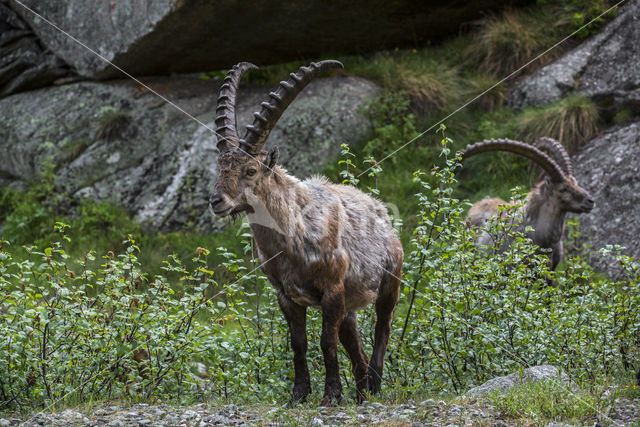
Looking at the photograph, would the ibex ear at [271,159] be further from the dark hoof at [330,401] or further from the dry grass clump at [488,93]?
the dry grass clump at [488,93]

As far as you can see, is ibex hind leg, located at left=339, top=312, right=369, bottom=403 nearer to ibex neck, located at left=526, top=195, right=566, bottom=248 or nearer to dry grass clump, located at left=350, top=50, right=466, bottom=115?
ibex neck, located at left=526, top=195, right=566, bottom=248

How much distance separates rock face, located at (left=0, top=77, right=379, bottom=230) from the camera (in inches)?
488

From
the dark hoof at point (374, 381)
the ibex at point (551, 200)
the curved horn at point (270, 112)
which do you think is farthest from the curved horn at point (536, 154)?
the curved horn at point (270, 112)

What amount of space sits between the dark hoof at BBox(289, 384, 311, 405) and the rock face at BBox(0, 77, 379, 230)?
6.05 m

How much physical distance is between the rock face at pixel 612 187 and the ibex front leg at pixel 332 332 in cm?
580

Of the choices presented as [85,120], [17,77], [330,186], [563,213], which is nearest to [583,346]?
[330,186]

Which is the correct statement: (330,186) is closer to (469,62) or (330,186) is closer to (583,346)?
(583,346)

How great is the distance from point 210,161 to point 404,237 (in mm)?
3768

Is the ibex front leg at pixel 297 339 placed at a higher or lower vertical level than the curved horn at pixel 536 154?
lower

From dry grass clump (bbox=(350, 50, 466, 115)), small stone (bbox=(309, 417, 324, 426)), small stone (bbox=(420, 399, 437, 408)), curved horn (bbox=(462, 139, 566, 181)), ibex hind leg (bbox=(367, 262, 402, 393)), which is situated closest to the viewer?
small stone (bbox=(309, 417, 324, 426))

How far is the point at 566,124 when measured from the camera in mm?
12117

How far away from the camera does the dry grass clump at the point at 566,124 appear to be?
1209cm

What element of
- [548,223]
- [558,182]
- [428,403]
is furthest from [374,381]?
[558,182]

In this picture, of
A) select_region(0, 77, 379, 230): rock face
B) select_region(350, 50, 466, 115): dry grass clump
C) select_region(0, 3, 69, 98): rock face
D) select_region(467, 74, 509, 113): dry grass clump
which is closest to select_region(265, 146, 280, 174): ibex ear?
select_region(0, 77, 379, 230): rock face
